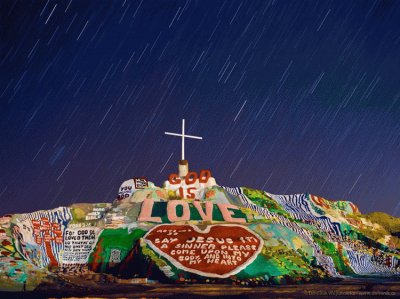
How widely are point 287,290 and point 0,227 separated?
30.8 metres

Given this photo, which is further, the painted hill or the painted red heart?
the painted red heart

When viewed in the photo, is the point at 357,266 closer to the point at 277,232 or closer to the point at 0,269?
the point at 277,232

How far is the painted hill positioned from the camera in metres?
47.3

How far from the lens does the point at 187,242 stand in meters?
50.1

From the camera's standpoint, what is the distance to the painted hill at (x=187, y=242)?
4728 cm

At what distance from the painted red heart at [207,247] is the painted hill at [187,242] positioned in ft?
0.31

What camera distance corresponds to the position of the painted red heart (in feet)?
156

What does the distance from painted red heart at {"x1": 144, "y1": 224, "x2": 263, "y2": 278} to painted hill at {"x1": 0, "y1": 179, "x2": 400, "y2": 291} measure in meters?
0.09

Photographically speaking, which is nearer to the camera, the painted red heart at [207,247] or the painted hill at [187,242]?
the painted hill at [187,242]

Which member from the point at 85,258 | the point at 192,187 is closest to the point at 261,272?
the point at 85,258

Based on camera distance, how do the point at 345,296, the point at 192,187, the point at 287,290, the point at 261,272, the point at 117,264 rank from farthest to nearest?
the point at 192,187 → the point at 117,264 → the point at 261,272 → the point at 287,290 → the point at 345,296

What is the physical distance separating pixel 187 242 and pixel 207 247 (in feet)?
6.98

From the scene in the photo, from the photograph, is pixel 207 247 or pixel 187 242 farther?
pixel 187 242

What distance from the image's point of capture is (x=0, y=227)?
178 feet
